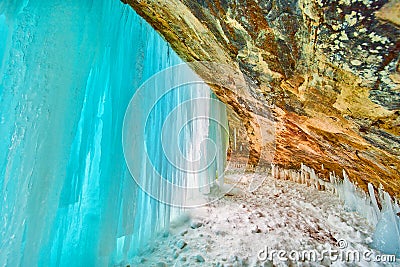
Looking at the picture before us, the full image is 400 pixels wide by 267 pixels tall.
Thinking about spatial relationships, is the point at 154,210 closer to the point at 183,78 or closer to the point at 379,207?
the point at 183,78

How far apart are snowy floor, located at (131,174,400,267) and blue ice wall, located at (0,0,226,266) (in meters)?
0.70

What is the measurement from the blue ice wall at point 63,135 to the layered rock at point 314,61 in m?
0.72

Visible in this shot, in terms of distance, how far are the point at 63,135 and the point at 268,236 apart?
2400mm

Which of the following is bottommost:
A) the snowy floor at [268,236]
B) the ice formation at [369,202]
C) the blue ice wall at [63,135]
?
the snowy floor at [268,236]

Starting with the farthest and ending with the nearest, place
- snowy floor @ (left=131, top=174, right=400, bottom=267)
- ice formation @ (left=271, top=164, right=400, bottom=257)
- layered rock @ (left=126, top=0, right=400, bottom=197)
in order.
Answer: ice formation @ (left=271, top=164, right=400, bottom=257) < snowy floor @ (left=131, top=174, right=400, bottom=267) < layered rock @ (left=126, top=0, right=400, bottom=197)

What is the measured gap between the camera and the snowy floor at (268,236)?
2510mm

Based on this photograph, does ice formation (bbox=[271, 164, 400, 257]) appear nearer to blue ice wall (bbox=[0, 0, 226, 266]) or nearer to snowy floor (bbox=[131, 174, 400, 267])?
snowy floor (bbox=[131, 174, 400, 267])

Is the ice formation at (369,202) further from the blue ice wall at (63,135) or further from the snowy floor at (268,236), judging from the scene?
the blue ice wall at (63,135)

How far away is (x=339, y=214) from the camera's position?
3.52 m

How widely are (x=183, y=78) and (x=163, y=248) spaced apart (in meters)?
2.20

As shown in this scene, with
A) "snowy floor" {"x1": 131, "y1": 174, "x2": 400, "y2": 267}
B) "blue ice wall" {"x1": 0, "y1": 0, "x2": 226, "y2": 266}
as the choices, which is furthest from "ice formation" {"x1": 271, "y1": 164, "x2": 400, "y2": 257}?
"blue ice wall" {"x1": 0, "y1": 0, "x2": 226, "y2": 266}

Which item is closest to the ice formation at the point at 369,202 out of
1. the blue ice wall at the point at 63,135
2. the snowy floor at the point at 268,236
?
the snowy floor at the point at 268,236

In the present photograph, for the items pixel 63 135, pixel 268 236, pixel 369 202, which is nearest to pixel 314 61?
pixel 63 135

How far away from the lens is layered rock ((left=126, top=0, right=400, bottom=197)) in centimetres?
139
